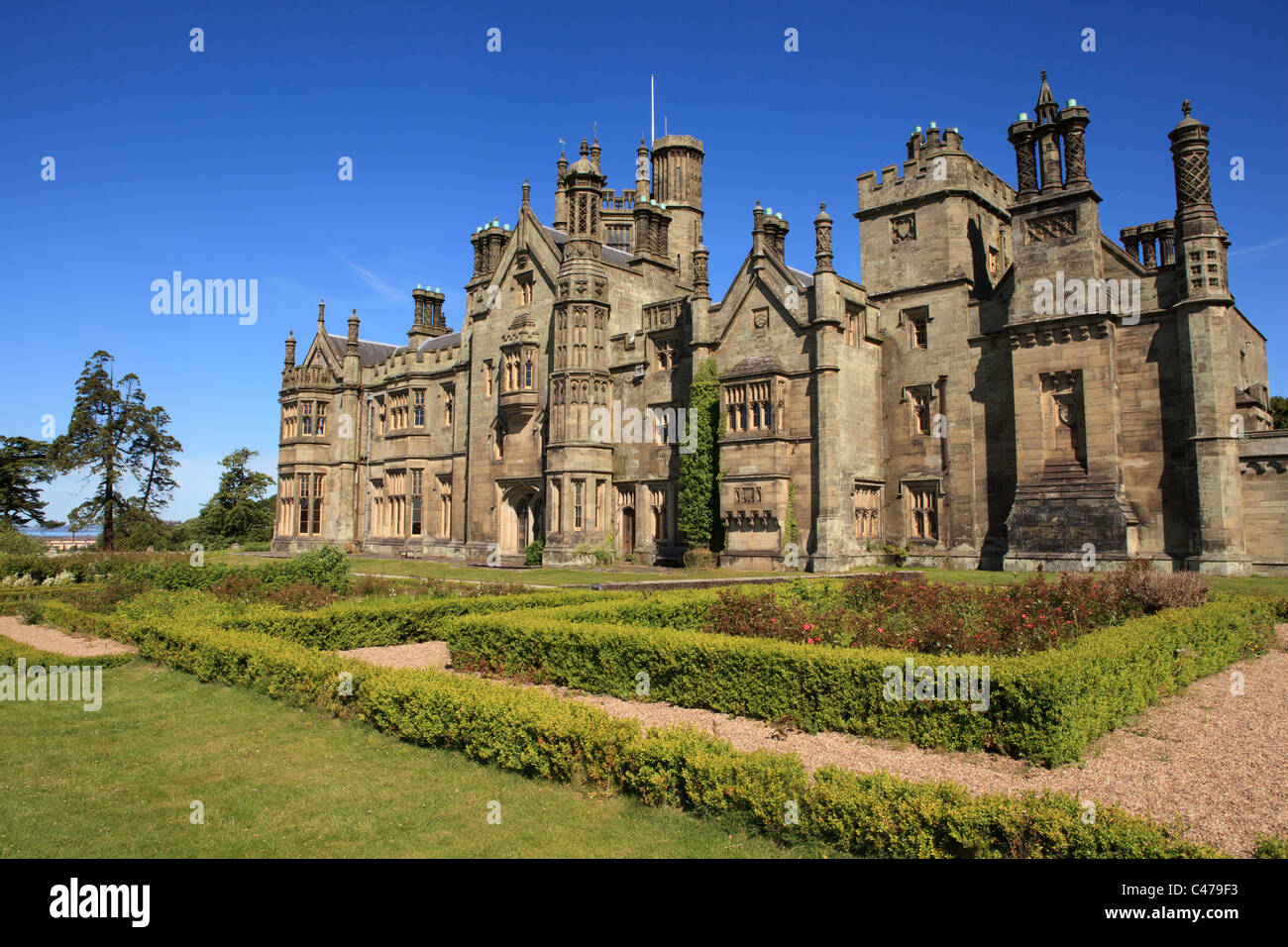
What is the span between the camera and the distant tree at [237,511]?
194 feet

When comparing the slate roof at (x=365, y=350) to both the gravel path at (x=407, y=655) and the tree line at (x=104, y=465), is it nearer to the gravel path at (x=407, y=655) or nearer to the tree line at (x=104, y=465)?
the tree line at (x=104, y=465)

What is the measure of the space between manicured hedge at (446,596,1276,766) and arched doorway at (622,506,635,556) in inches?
842

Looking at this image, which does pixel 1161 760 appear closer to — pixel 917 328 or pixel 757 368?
pixel 757 368

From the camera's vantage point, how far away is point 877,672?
31.1ft

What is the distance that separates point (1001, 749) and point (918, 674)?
1190 mm

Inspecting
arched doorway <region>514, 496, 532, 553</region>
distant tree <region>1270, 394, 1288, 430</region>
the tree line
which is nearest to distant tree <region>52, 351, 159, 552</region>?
the tree line

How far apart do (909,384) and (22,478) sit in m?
59.1

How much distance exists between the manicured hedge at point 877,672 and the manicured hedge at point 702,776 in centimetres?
222

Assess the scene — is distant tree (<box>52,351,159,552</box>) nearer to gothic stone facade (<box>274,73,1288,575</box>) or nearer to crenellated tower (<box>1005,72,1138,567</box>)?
gothic stone facade (<box>274,73,1288,575</box>)

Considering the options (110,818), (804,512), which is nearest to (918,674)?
(110,818)

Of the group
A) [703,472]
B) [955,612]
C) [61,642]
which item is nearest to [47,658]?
[61,642]

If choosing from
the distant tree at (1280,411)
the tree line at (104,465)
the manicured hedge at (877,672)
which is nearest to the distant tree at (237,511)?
the tree line at (104,465)

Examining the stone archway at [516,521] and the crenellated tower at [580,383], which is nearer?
the crenellated tower at [580,383]
